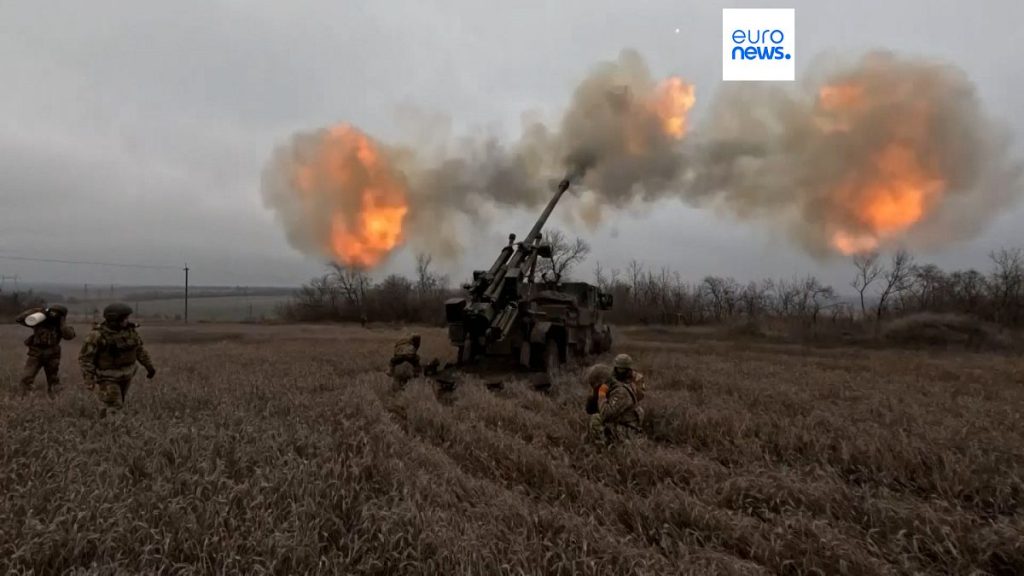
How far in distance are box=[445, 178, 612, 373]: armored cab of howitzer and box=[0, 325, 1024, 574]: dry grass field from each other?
11.2 ft

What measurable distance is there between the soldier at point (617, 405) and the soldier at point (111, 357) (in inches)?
267

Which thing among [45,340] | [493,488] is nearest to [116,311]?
[45,340]

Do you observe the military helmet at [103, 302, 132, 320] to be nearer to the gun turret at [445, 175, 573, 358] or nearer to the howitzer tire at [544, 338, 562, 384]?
the gun turret at [445, 175, 573, 358]

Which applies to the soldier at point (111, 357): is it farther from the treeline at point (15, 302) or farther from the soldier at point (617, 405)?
the treeline at point (15, 302)

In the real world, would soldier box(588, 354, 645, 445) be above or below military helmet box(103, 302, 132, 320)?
below

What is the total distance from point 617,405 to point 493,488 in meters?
2.50

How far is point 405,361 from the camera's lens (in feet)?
41.4

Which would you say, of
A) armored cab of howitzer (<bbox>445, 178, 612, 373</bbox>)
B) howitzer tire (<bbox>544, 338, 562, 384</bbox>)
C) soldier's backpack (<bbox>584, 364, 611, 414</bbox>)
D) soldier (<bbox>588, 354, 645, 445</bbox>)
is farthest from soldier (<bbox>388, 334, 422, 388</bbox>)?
soldier (<bbox>588, 354, 645, 445</bbox>)

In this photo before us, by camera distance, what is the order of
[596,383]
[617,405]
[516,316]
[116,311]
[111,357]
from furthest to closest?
[516,316] < [116,311] < [111,357] < [596,383] < [617,405]

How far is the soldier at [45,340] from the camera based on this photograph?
9.77 m

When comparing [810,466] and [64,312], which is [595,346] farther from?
[64,312]

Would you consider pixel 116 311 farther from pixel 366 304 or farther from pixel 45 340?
pixel 366 304

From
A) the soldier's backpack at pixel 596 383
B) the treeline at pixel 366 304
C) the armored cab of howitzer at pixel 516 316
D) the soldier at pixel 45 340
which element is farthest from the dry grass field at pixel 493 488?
the treeline at pixel 366 304

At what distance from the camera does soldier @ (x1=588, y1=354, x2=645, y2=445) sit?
23.7ft
